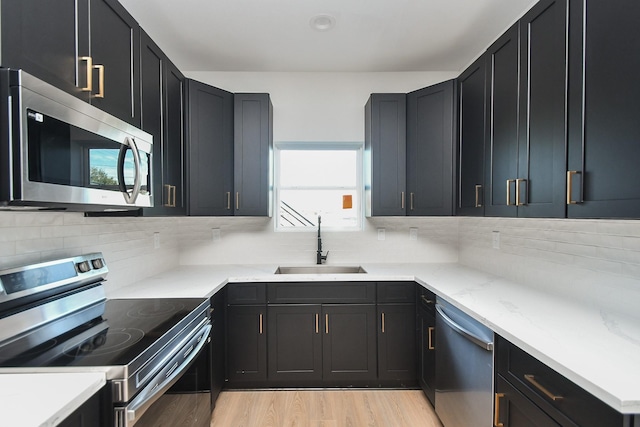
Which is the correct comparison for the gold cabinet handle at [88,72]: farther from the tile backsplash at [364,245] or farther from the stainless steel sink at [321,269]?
the stainless steel sink at [321,269]

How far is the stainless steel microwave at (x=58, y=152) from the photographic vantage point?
0.82m

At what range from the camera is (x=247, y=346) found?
2.27 metres

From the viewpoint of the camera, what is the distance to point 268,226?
287cm

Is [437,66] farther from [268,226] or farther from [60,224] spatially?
[60,224]

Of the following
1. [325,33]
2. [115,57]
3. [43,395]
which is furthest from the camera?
[325,33]

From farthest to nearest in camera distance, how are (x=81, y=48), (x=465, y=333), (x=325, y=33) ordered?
(x=325, y=33) < (x=465, y=333) < (x=81, y=48)

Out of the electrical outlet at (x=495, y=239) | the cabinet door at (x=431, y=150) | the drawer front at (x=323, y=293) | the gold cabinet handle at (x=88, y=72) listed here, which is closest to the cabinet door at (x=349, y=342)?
the drawer front at (x=323, y=293)

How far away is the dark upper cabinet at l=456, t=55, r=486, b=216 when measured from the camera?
6.34ft

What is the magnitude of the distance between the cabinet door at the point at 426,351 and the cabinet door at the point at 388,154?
835 mm

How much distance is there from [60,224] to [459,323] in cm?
207

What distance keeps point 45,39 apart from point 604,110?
188 cm

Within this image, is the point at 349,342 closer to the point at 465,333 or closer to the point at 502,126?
the point at 465,333

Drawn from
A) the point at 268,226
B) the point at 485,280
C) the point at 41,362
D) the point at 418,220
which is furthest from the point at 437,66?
the point at 41,362

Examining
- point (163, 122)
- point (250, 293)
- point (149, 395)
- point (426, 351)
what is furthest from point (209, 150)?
point (426, 351)
